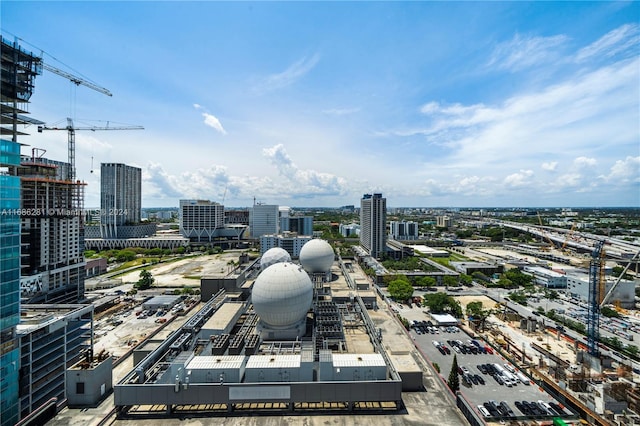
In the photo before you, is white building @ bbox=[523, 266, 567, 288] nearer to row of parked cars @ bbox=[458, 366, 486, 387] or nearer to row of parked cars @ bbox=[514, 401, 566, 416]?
row of parked cars @ bbox=[458, 366, 486, 387]

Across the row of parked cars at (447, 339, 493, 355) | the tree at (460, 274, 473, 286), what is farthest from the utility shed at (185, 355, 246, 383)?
the tree at (460, 274, 473, 286)

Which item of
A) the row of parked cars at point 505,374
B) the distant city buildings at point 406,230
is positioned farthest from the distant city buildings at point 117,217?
the row of parked cars at point 505,374

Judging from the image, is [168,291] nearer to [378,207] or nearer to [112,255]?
[112,255]

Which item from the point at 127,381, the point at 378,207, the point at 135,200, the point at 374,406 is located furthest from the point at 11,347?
the point at 135,200

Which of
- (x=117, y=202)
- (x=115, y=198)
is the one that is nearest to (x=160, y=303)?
(x=117, y=202)

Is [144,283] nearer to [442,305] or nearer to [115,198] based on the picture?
[442,305]

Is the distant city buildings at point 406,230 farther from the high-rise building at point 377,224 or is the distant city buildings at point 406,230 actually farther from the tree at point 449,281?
the tree at point 449,281

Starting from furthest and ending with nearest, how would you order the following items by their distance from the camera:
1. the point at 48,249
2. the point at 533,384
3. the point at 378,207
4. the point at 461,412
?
1. the point at 378,207
2. the point at 48,249
3. the point at 533,384
4. the point at 461,412
